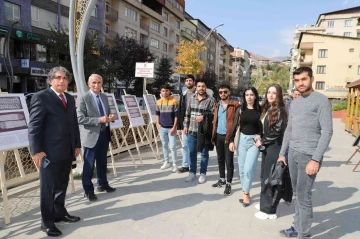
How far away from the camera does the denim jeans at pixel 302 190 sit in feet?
9.38

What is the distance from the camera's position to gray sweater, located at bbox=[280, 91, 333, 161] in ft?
8.68

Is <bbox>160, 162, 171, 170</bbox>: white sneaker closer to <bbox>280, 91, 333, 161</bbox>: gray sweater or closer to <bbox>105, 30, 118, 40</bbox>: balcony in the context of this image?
<bbox>280, 91, 333, 161</bbox>: gray sweater

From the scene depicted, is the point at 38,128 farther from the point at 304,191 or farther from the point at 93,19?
the point at 93,19

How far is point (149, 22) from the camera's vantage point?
4009 cm

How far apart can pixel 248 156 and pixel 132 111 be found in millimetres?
3439

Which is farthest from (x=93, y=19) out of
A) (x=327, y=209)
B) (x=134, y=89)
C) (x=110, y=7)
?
(x=327, y=209)

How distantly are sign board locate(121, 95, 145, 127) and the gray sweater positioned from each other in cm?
425

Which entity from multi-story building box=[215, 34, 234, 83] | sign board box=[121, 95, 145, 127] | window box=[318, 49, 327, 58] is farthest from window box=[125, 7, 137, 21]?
multi-story building box=[215, 34, 234, 83]

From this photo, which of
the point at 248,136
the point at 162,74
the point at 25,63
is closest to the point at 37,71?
the point at 25,63

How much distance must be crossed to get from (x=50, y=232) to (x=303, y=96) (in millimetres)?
3106

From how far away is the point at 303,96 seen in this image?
2883mm

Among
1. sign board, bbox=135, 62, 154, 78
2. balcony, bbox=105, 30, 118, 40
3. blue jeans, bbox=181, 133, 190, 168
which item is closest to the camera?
blue jeans, bbox=181, 133, 190, 168

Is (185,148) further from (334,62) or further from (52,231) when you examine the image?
(334,62)

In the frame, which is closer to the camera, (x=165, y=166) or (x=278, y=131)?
(x=278, y=131)
